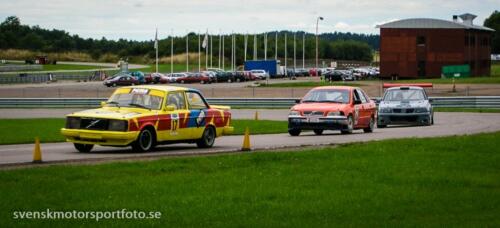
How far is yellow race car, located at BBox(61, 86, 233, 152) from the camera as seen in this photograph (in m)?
20.4

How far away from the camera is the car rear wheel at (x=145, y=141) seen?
68.0 ft

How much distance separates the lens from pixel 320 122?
28.2 metres

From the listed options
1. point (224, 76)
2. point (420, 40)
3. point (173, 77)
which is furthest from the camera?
point (224, 76)

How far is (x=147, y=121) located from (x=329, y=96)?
9.59 m

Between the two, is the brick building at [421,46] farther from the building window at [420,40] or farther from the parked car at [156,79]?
the parked car at [156,79]

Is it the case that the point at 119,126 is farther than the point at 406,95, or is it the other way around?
the point at 406,95

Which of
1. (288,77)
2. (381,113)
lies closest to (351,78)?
(288,77)

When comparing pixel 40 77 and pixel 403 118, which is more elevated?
pixel 40 77

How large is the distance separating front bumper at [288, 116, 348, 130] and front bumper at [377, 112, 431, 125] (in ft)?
21.8

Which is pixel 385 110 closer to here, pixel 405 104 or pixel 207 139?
pixel 405 104

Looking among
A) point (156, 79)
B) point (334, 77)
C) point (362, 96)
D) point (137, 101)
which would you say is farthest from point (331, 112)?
point (334, 77)

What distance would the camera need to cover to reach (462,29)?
104 m

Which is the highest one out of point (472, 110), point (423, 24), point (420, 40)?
point (423, 24)

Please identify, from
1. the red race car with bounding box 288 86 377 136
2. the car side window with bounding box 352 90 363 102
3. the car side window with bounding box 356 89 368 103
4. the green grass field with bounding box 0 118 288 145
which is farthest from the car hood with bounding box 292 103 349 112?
the green grass field with bounding box 0 118 288 145
